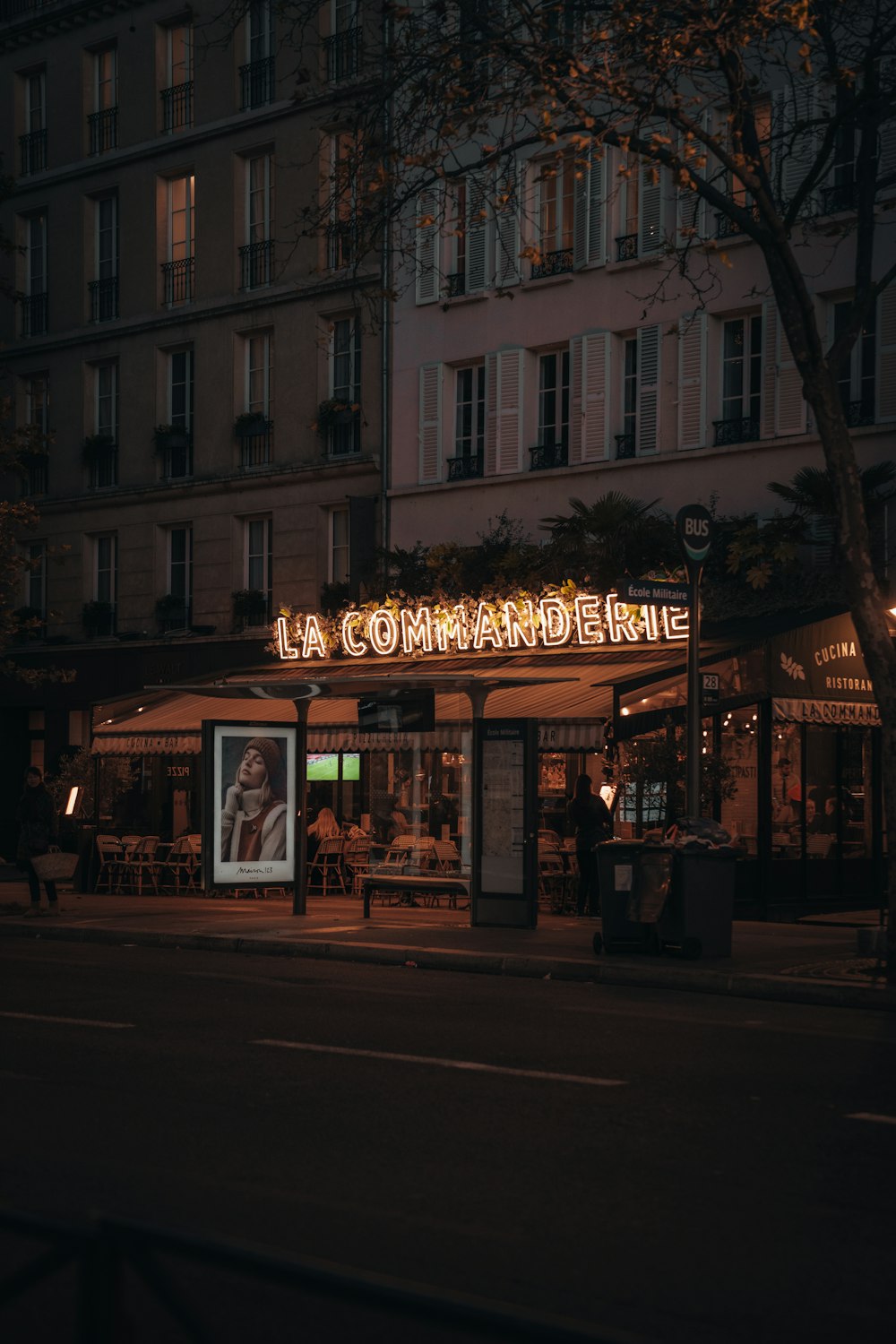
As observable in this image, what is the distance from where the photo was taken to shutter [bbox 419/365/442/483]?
30719 mm

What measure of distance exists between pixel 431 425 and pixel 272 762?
35.2ft

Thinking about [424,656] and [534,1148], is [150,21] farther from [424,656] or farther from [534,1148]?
[534,1148]

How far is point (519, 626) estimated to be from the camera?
26.0 meters

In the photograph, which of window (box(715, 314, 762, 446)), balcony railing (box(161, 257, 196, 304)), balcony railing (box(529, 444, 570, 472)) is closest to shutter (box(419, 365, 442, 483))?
balcony railing (box(529, 444, 570, 472))

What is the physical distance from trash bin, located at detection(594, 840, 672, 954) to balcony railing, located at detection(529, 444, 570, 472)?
13312mm

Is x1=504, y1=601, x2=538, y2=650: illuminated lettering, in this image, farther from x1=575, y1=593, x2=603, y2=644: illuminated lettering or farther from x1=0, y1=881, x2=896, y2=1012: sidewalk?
x1=0, y1=881, x2=896, y2=1012: sidewalk

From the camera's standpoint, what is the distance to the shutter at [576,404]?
2867cm

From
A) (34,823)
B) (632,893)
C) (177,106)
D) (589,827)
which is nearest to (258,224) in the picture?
(177,106)

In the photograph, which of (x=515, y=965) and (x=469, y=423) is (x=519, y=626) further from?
(x=515, y=965)

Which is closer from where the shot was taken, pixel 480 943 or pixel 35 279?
pixel 480 943

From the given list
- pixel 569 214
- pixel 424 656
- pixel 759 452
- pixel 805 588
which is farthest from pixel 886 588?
pixel 569 214

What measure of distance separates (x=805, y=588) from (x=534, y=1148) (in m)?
17.8

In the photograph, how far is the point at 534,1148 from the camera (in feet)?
24.3

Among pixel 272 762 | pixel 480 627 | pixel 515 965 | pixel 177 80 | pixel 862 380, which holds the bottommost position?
pixel 515 965
